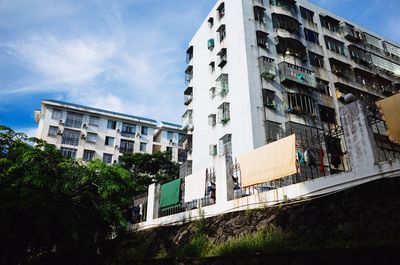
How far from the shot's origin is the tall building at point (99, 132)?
1633 inches

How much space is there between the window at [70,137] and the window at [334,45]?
3398cm

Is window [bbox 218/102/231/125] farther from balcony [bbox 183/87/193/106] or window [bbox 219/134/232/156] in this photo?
balcony [bbox 183/87/193/106]

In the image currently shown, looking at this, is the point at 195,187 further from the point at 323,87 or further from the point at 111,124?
the point at 111,124

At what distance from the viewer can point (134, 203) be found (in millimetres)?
16781

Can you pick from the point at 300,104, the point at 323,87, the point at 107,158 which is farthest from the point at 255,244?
the point at 107,158

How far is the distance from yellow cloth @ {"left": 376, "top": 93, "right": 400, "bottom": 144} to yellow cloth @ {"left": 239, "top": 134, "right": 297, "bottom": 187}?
8.81ft

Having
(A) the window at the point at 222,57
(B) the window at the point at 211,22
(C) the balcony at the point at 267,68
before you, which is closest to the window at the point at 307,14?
(C) the balcony at the point at 267,68

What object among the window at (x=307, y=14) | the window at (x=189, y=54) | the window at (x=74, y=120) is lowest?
the window at (x=74, y=120)

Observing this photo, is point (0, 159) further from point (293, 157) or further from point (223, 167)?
point (293, 157)

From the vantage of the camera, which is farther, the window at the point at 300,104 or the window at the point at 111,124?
the window at the point at 111,124

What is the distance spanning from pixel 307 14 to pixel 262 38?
286 inches

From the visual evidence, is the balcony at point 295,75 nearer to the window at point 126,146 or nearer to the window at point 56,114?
the window at point 126,146

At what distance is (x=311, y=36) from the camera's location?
2814 centimetres

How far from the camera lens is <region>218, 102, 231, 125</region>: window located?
2369 cm
